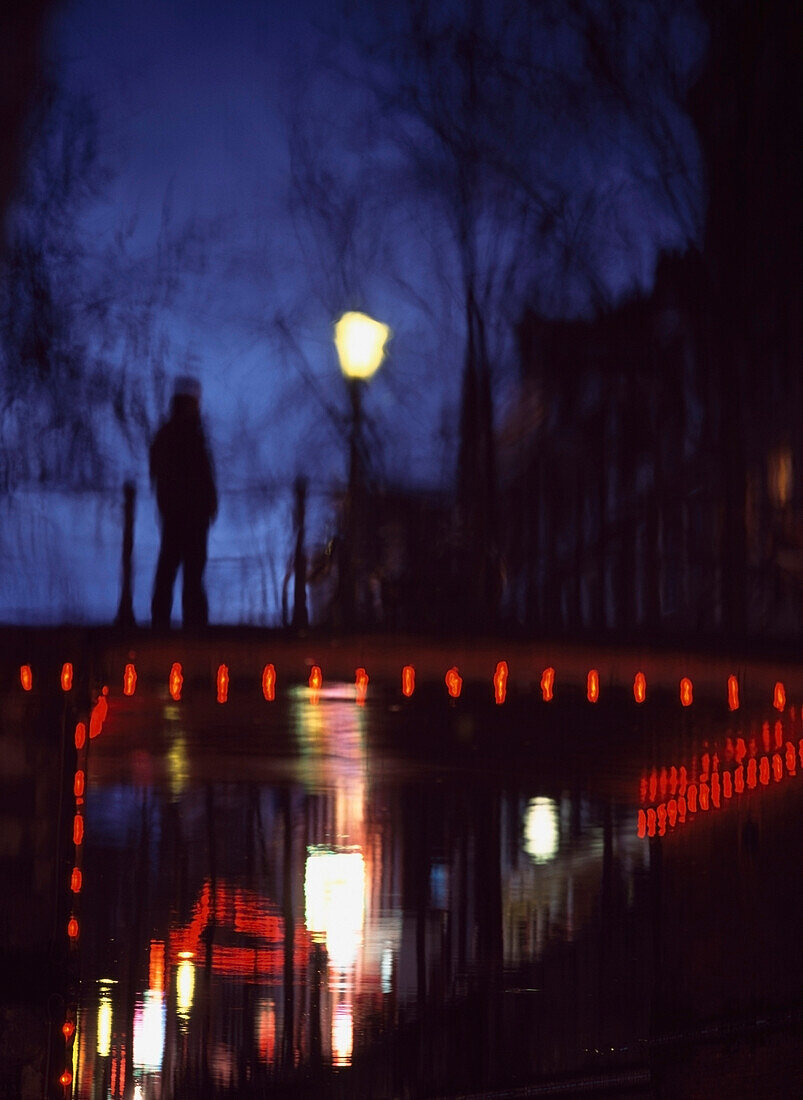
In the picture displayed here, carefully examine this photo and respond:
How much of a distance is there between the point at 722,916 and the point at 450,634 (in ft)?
41.5

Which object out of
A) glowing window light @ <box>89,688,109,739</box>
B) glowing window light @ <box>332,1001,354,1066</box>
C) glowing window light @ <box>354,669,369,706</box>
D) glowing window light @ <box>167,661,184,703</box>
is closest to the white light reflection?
glowing window light @ <box>332,1001,354,1066</box>

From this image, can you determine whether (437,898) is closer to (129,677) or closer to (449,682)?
(129,677)

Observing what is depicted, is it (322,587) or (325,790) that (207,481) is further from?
(325,790)

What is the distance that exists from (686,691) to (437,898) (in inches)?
880

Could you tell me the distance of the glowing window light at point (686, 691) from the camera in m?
17.9

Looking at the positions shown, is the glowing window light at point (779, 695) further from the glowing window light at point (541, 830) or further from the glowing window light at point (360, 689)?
the glowing window light at point (541, 830)

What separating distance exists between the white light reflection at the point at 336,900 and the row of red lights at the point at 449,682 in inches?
758

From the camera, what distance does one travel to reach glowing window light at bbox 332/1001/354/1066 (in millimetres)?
30984

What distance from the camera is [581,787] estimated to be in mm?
32188

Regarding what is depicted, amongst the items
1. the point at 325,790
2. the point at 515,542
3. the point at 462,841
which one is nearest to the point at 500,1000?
the point at 462,841

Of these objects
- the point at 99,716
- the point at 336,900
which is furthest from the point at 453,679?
the point at 336,900

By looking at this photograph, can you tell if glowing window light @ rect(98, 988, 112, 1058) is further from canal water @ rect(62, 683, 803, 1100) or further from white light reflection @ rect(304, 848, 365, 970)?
white light reflection @ rect(304, 848, 365, 970)

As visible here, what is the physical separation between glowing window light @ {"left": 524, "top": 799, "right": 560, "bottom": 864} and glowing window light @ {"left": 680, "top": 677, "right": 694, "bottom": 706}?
52.1 feet

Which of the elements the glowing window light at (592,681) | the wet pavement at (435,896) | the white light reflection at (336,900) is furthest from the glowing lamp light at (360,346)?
the white light reflection at (336,900)
